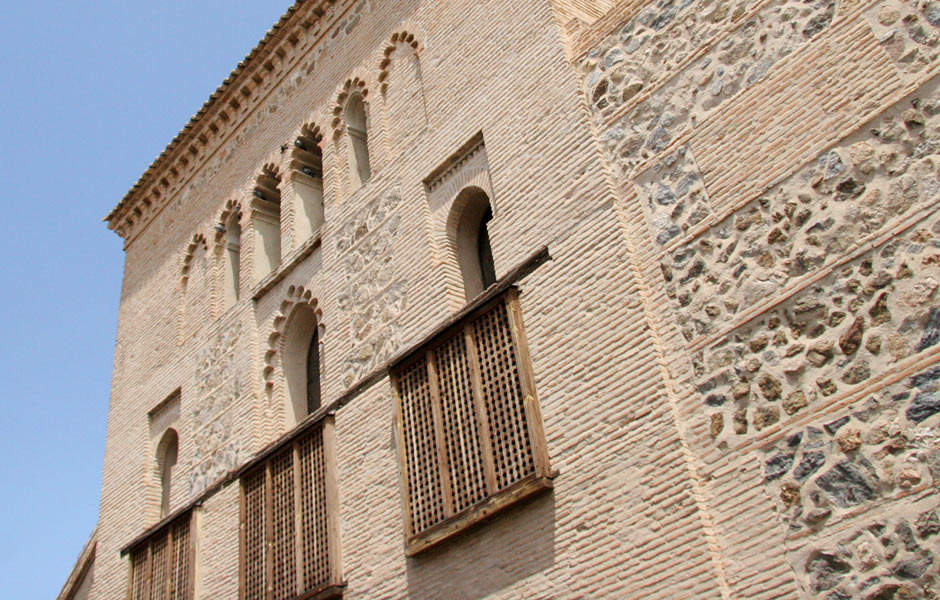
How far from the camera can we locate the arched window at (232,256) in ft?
32.8

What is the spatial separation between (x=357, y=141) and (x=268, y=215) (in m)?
1.64

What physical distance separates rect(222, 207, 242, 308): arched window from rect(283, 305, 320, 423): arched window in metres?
1.38

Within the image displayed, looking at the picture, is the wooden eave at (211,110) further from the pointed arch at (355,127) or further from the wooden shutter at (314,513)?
the wooden shutter at (314,513)

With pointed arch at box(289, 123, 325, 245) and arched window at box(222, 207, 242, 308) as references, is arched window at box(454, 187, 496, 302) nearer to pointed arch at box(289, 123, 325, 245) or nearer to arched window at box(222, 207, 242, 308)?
pointed arch at box(289, 123, 325, 245)

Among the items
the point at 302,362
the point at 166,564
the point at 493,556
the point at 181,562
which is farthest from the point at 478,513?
the point at 166,564

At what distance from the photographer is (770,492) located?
4.52 m

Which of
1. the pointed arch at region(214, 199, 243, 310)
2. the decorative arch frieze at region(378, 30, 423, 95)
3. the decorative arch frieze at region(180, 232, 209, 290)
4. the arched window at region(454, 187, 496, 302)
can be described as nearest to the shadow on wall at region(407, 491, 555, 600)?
the arched window at region(454, 187, 496, 302)

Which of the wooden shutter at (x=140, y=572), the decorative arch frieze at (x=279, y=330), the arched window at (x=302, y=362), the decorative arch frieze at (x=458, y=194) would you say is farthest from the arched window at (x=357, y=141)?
the wooden shutter at (x=140, y=572)

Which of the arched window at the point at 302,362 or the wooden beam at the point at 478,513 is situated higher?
the arched window at the point at 302,362

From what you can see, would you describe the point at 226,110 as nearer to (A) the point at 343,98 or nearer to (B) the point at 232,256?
(B) the point at 232,256

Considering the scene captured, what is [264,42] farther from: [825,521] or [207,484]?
[825,521]

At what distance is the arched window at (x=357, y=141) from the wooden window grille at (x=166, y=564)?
3.34 meters

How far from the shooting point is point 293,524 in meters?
7.23

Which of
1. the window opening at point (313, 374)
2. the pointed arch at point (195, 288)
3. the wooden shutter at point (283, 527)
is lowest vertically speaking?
the wooden shutter at point (283, 527)
